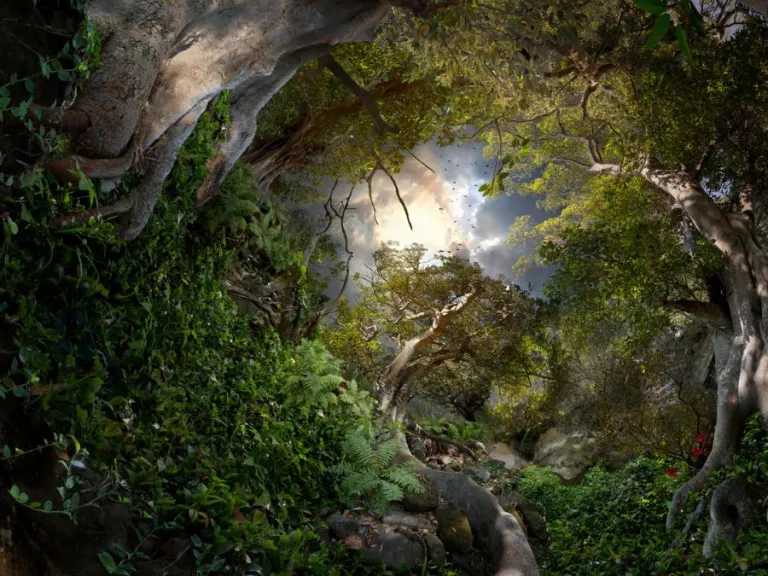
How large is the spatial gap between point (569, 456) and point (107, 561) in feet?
59.2

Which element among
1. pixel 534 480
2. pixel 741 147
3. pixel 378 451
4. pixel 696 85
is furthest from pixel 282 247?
pixel 534 480

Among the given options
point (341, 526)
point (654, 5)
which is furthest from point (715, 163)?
point (654, 5)

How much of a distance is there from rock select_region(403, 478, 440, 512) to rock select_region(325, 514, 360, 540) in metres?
1.98

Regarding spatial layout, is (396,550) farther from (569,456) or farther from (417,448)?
(569,456)

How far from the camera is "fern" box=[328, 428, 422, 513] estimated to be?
23.7 feet

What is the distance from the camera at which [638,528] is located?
30.2ft

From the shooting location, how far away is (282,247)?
9.49 meters

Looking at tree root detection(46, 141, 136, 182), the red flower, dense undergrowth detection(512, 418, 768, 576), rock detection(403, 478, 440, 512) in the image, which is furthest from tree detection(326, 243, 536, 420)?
tree root detection(46, 141, 136, 182)

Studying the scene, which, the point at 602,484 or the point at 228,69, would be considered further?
the point at 602,484

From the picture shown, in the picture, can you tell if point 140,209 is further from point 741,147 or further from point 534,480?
point 534,480

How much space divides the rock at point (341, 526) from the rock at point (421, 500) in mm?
1975

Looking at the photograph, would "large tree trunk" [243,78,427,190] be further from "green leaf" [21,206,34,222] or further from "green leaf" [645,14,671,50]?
"green leaf" [645,14,671,50]

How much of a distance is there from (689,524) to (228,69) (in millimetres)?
8738

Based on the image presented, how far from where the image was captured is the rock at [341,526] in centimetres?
610
